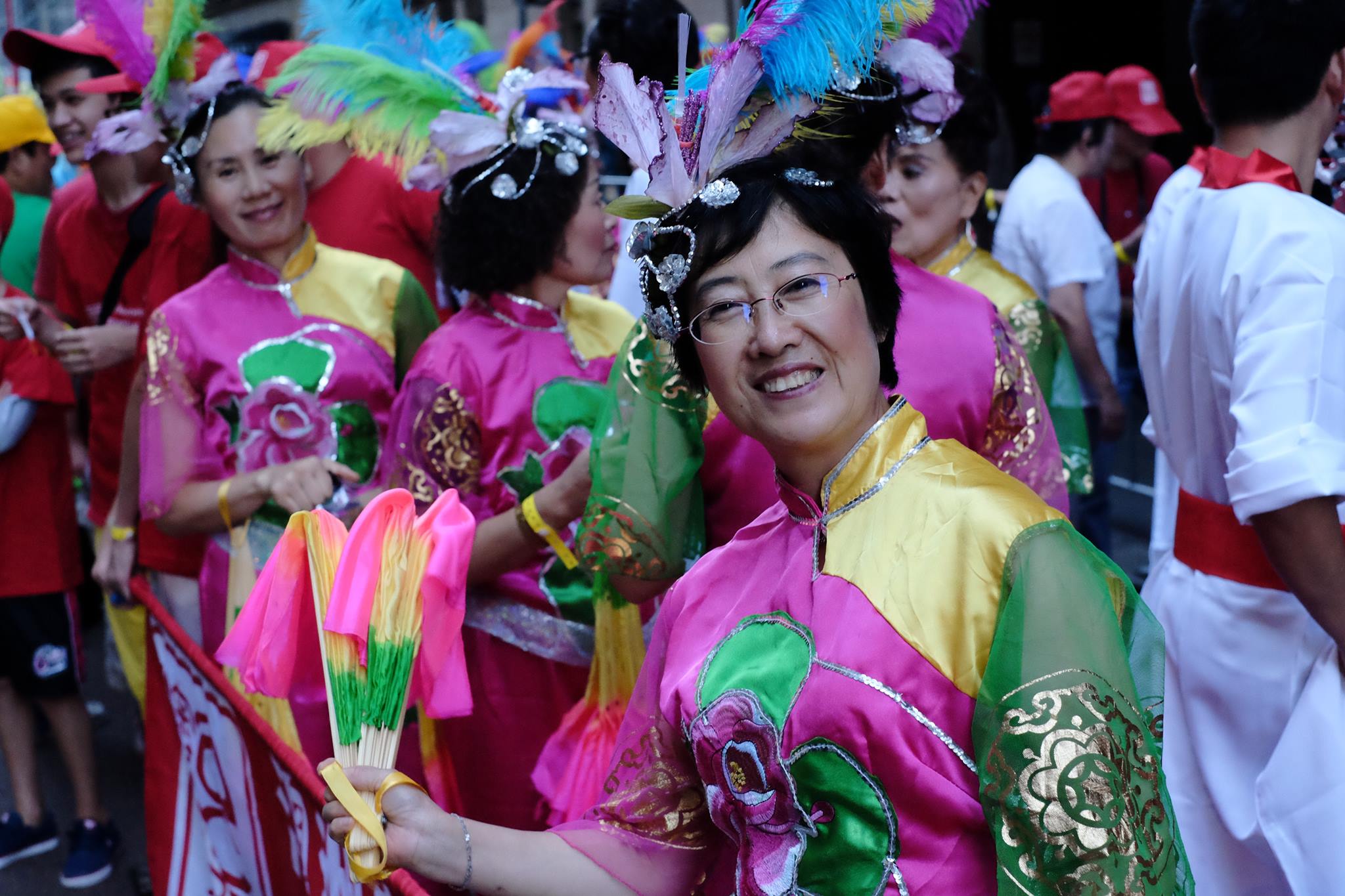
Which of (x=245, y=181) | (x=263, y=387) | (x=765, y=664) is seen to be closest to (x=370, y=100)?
(x=245, y=181)

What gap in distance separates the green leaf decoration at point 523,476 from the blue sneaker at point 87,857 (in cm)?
242

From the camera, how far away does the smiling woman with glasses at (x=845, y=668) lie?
1.34 metres

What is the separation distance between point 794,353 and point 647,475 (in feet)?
2.11

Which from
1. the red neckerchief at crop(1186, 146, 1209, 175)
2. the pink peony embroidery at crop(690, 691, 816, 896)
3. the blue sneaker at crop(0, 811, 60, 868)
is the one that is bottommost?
the blue sneaker at crop(0, 811, 60, 868)

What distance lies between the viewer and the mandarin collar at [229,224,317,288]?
3.47 metres

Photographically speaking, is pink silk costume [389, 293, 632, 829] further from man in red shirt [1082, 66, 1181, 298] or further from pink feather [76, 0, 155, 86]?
man in red shirt [1082, 66, 1181, 298]

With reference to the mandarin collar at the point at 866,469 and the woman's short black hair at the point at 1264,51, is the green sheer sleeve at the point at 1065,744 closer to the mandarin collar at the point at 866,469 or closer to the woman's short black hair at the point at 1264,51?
the mandarin collar at the point at 866,469

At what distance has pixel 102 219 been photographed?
15.1ft

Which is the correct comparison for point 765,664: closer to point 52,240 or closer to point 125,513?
point 125,513

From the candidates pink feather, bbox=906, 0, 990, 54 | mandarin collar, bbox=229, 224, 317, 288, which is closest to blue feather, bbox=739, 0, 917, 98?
pink feather, bbox=906, 0, 990, 54

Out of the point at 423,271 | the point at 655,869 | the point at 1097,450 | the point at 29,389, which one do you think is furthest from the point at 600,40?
the point at 1097,450

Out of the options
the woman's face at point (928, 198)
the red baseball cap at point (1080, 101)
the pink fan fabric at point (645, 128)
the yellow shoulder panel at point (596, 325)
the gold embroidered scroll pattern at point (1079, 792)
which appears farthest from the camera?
the red baseball cap at point (1080, 101)

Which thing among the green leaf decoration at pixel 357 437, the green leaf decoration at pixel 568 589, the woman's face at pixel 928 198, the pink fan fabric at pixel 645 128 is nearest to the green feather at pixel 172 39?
the green leaf decoration at pixel 357 437

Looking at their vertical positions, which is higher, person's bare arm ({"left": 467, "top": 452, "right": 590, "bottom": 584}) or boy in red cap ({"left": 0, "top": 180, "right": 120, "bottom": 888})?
person's bare arm ({"left": 467, "top": 452, "right": 590, "bottom": 584})
